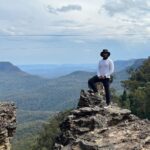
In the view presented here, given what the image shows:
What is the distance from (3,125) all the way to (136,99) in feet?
237

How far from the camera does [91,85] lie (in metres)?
31.4

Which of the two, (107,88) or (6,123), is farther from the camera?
(6,123)

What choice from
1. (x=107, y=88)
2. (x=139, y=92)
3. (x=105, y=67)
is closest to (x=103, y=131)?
(x=105, y=67)

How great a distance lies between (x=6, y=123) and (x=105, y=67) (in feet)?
28.6

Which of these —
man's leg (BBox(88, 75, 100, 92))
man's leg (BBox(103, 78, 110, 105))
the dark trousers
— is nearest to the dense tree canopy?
man's leg (BBox(88, 75, 100, 92))

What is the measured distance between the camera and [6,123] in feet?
109

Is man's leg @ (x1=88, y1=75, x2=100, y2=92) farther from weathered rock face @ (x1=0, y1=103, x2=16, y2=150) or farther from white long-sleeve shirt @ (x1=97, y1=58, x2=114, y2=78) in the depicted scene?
weathered rock face @ (x1=0, y1=103, x2=16, y2=150)

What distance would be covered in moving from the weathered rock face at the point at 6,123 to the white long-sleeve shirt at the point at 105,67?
7583 mm

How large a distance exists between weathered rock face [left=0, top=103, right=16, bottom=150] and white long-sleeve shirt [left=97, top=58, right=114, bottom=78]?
7583 millimetres

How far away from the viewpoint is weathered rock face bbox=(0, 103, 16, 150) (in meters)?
32.6

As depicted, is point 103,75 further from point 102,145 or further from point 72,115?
point 102,145

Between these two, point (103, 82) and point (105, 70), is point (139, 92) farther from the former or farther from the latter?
point (105, 70)

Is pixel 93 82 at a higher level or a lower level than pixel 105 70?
lower

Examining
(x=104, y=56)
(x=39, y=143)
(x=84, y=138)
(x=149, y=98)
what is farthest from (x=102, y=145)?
(x=39, y=143)
